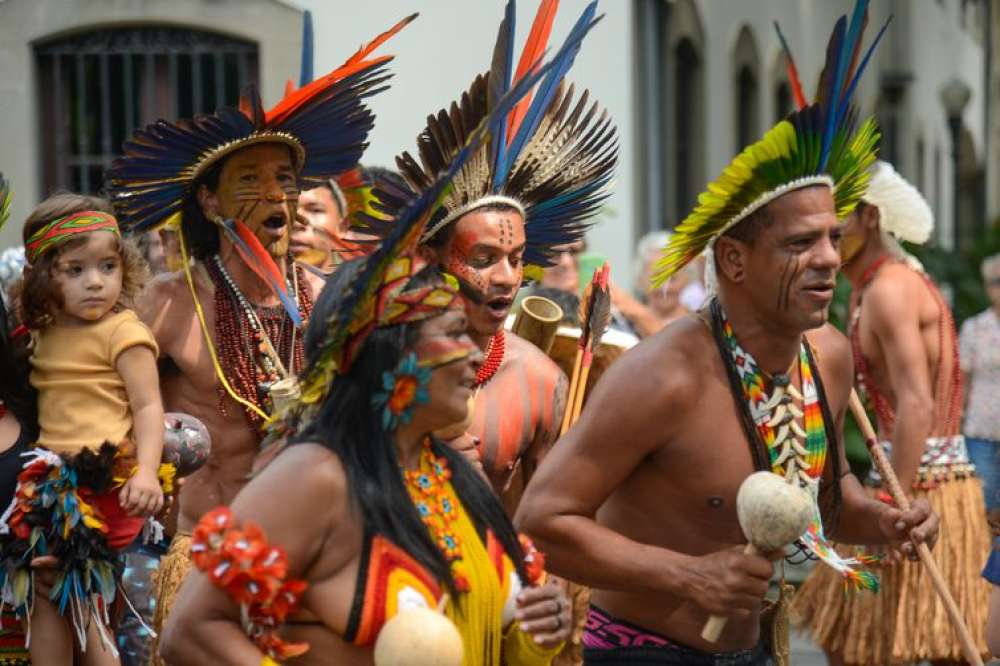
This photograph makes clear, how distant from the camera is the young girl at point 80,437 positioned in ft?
19.0

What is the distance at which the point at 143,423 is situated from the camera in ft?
19.2

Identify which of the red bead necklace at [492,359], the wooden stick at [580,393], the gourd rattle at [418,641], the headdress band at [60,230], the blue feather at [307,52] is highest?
the blue feather at [307,52]

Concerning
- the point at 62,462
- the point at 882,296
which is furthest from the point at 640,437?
the point at 882,296

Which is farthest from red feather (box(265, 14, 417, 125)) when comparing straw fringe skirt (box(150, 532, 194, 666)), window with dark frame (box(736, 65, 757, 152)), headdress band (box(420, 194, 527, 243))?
window with dark frame (box(736, 65, 757, 152))

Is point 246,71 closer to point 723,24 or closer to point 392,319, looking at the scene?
Answer: point 723,24

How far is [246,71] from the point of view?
1348 centimetres

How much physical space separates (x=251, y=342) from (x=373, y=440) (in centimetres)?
231

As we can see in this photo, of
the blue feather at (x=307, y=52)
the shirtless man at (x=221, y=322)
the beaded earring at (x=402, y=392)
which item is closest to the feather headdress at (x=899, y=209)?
the blue feather at (x=307, y=52)

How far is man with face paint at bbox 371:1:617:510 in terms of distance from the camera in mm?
5574

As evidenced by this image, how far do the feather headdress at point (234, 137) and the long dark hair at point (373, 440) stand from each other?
2237 millimetres

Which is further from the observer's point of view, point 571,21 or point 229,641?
point 571,21

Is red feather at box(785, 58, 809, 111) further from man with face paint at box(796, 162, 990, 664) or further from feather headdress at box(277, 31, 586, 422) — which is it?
man with face paint at box(796, 162, 990, 664)

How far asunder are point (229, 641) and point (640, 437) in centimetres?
133

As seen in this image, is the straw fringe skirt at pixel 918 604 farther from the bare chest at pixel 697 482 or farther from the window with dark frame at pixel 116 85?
the window with dark frame at pixel 116 85
